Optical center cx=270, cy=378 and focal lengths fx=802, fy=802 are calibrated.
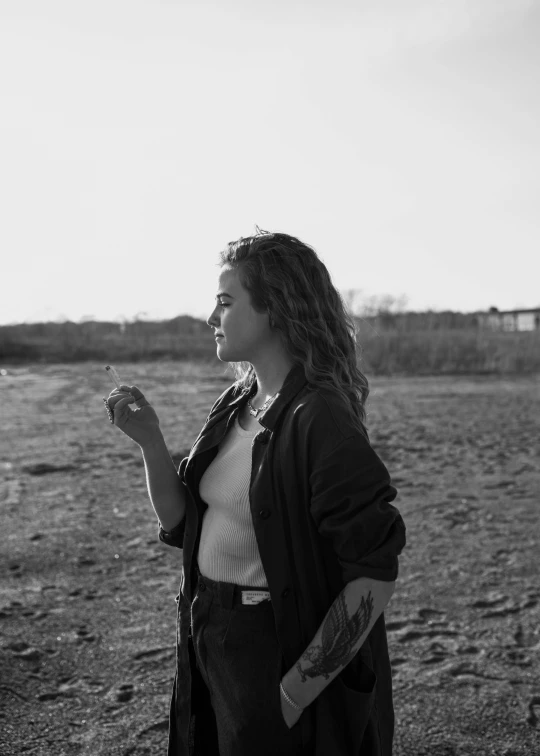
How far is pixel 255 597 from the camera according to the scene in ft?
6.02

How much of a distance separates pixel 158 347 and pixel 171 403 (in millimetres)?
20108

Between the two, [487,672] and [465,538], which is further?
[465,538]

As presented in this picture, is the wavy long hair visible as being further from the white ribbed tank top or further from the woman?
the white ribbed tank top

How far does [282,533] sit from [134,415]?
524 millimetres

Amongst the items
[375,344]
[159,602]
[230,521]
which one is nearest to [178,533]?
[230,521]

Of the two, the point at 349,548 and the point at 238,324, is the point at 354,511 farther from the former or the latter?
the point at 238,324

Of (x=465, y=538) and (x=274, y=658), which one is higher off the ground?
(x=274, y=658)

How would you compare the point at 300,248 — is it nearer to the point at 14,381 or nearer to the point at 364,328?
the point at 14,381

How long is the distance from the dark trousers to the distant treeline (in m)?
16.0

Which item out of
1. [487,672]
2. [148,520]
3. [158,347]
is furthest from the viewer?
[158,347]

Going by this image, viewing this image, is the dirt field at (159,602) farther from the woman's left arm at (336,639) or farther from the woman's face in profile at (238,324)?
the woman's face in profile at (238,324)

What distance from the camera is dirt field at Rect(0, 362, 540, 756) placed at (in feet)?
10.8

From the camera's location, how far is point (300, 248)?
6.43ft

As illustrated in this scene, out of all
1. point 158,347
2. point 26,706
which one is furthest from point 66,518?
point 158,347
